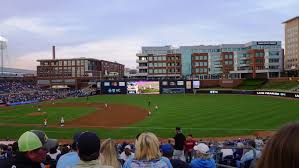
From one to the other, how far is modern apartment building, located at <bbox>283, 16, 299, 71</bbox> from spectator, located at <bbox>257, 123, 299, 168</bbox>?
125 m

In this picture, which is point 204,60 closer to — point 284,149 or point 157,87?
point 157,87

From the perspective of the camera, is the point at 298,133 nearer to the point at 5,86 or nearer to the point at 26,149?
the point at 26,149

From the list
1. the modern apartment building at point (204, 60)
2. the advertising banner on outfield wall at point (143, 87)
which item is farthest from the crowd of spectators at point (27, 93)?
the modern apartment building at point (204, 60)

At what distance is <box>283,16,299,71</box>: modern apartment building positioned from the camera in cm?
12222

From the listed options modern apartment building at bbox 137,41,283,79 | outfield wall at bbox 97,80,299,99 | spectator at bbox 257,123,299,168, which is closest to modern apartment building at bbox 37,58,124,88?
modern apartment building at bbox 137,41,283,79

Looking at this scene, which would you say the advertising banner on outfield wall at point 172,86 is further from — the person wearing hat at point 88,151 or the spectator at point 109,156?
the person wearing hat at point 88,151

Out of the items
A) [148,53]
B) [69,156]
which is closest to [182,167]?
[69,156]

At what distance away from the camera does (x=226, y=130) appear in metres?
34.0

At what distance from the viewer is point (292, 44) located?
126 metres

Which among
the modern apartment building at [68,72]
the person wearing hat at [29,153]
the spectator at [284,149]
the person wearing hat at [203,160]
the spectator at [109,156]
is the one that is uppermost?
the modern apartment building at [68,72]

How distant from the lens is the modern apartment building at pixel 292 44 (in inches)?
4812

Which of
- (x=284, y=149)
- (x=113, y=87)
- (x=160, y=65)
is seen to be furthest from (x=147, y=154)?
(x=160, y=65)

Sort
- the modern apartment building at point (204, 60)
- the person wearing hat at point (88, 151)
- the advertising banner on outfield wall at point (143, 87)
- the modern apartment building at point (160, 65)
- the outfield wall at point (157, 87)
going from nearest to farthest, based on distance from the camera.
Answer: the person wearing hat at point (88, 151) → the outfield wall at point (157, 87) → the advertising banner on outfield wall at point (143, 87) → the modern apartment building at point (204, 60) → the modern apartment building at point (160, 65)

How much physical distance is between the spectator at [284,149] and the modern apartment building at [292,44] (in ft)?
411
